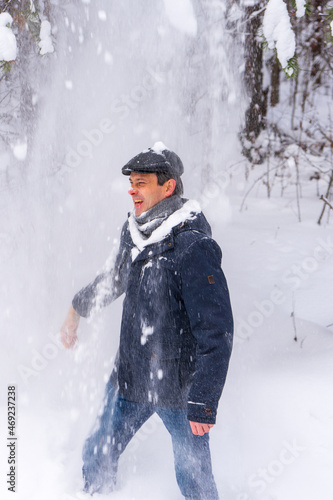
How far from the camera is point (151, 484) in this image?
8.54 feet

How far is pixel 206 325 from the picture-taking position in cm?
181

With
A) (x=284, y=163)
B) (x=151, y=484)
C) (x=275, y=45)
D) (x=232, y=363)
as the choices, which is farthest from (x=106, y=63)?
(x=151, y=484)

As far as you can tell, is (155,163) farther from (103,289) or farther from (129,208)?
(129,208)

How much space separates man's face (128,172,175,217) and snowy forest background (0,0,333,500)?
5.35 ft

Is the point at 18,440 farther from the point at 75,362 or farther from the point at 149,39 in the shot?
the point at 149,39

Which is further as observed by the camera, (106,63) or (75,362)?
(106,63)

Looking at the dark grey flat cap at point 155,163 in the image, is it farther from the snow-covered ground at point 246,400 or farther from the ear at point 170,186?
the snow-covered ground at point 246,400

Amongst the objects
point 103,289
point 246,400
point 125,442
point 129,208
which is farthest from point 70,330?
point 129,208

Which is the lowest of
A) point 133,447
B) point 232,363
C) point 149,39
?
point 133,447

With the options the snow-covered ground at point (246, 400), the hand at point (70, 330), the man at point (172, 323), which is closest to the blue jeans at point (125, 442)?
the man at point (172, 323)

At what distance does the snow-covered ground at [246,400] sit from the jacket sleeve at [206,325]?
102cm

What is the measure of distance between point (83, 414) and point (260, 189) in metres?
4.49

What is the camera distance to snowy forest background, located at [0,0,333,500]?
2.74 meters

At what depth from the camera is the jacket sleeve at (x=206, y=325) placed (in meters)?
1.80
